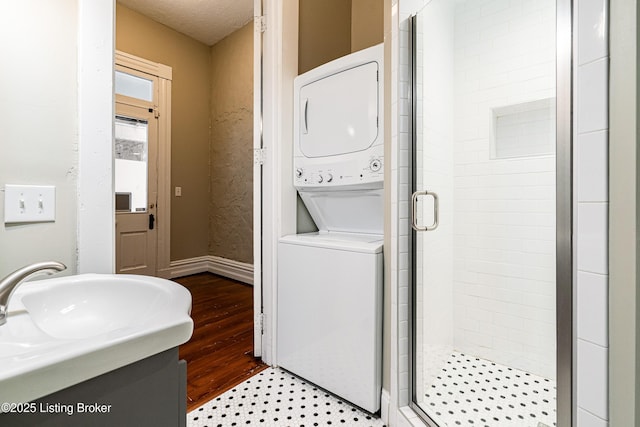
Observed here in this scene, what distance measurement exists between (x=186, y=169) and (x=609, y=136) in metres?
4.02

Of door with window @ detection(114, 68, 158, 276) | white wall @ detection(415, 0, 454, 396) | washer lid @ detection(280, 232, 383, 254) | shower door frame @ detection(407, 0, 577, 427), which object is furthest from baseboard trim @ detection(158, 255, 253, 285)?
shower door frame @ detection(407, 0, 577, 427)

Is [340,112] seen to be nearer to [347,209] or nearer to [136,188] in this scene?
[347,209]

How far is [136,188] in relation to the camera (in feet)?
11.2

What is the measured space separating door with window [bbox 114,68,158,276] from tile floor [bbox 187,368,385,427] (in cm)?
250

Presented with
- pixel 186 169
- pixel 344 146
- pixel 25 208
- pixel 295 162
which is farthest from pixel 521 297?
pixel 186 169

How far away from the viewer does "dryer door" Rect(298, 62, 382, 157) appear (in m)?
1.56

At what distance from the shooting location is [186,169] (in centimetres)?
384

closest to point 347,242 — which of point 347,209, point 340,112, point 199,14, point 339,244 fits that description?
point 339,244

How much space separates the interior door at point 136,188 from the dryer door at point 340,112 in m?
2.48

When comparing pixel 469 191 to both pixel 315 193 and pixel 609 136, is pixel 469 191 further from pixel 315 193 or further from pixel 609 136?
pixel 609 136

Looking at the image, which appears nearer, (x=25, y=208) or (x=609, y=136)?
(x=609, y=136)

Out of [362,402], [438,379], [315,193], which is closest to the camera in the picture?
[362,402]

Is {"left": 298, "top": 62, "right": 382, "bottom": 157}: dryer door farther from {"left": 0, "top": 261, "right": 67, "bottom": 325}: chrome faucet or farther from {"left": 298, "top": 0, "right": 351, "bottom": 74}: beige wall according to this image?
{"left": 0, "top": 261, "right": 67, "bottom": 325}: chrome faucet

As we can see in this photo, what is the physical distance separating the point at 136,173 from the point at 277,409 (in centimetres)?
309
